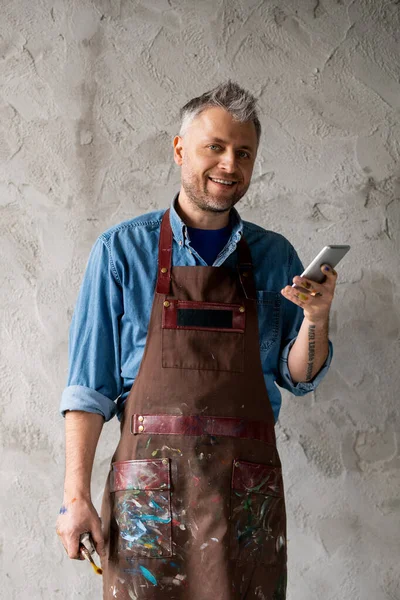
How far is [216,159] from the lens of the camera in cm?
160

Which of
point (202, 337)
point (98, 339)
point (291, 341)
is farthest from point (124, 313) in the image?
point (291, 341)

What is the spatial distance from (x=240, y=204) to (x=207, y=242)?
0.46 metres

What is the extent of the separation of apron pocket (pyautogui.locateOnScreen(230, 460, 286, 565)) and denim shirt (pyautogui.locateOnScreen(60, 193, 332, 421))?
0.21 meters

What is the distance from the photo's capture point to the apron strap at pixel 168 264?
Answer: 1603 millimetres

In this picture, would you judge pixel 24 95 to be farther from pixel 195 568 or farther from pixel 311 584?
pixel 311 584

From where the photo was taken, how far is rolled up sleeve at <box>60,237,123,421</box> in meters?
1.58

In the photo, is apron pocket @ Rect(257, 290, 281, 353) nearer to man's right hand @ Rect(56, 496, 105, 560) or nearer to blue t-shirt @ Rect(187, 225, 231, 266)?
blue t-shirt @ Rect(187, 225, 231, 266)

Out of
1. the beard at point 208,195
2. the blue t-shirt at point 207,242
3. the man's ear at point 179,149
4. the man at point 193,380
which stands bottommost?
the man at point 193,380

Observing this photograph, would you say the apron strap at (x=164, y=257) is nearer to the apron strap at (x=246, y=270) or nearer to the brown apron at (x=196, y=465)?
the brown apron at (x=196, y=465)

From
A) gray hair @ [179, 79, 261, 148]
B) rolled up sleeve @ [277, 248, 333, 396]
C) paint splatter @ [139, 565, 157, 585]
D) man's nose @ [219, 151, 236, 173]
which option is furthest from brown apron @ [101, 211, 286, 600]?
gray hair @ [179, 79, 261, 148]

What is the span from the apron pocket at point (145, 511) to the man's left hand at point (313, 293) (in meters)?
0.43

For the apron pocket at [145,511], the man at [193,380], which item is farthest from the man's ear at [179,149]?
the apron pocket at [145,511]

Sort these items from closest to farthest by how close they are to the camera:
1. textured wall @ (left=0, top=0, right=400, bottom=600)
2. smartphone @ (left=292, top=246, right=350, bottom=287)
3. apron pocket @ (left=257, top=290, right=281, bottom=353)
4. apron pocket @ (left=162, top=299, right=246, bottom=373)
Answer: smartphone @ (left=292, top=246, right=350, bottom=287), apron pocket @ (left=162, top=299, right=246, bottom=373), apron pocket @ (left=257, top=290, right=281, bottom=353), textured wall @ (left=0, top=0, right=400, bottom=600)

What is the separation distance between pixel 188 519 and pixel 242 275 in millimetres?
548
